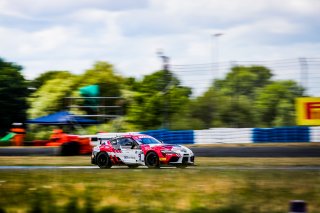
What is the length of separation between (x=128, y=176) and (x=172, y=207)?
497 centimetres

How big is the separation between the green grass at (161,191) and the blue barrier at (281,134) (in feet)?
31.4

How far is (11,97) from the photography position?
2084 inches

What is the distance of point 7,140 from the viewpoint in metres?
38.1

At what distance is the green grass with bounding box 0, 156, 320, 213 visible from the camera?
866 cm

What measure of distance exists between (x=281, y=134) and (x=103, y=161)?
29.6ft

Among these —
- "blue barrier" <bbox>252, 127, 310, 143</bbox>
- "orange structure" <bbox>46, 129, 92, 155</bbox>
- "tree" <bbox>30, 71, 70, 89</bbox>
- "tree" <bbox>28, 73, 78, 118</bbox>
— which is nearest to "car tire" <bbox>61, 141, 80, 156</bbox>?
"orange structure" <bbox>46, 129, 92, 155</bbox>

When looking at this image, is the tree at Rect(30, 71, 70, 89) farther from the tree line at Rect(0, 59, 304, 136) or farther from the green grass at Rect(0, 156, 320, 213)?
the green grass at Rect(0, 156, 320, 213)

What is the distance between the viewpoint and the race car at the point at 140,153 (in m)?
15.9

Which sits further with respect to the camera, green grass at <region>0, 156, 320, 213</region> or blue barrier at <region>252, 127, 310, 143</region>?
blue barrier at <region>252, 127, 310, 143</region>

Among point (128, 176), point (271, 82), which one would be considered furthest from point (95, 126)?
point (128, 176)

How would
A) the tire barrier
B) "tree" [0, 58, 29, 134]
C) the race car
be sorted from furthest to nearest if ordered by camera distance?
"tree" [0, 58, 29, 134] → the tire barrier → the race car

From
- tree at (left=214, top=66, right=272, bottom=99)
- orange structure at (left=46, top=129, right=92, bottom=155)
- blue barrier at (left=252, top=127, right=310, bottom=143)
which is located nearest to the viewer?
blue barrier at (left=252, top=127, right=310, bottom=143)

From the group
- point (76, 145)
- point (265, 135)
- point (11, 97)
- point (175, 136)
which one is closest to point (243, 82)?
point (265, 135)

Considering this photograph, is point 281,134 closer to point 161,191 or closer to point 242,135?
point 242,135
